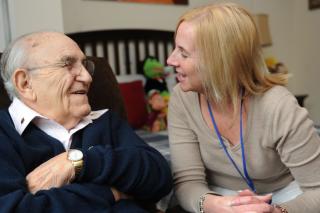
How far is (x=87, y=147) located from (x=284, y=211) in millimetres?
565

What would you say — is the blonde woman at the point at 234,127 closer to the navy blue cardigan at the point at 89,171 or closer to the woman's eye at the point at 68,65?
the navy blue cardigan at the point at 89,171

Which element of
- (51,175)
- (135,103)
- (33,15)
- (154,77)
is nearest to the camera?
(51,175)

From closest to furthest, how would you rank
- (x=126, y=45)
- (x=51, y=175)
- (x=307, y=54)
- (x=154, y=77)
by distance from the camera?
(x=51, y=175), (x=154, y=77), (x=126, y=45), (x=307, y=54)

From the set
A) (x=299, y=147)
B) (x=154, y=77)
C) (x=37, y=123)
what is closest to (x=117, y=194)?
(x=37, y=123)

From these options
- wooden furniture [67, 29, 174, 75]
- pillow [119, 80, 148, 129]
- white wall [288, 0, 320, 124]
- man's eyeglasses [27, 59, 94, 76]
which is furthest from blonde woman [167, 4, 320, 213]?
white wall [288, 0, 320, 124]

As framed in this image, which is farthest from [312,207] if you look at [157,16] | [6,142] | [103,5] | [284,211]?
[157,16]

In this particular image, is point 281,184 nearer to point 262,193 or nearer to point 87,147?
point 262,193

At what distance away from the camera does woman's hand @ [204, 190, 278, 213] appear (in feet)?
3.20

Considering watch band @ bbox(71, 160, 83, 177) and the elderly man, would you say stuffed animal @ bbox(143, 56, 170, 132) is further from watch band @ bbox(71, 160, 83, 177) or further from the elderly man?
watch band @ bbox(71, 160, 83, 177)

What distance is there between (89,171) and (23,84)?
1.03 feet

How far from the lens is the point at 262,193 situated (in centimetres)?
124

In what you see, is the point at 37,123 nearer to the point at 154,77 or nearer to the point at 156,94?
the point at 156,94

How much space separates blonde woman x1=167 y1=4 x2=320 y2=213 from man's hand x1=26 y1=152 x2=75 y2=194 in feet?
1.30

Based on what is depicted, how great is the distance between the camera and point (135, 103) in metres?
2.61
